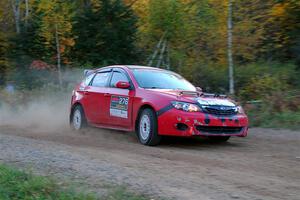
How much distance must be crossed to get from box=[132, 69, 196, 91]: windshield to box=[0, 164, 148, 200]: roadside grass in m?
4.77

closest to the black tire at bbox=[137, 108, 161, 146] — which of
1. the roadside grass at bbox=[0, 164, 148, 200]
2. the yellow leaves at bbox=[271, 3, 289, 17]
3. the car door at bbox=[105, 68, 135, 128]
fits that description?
the car door at bbox=[105, 68, 135, 128]

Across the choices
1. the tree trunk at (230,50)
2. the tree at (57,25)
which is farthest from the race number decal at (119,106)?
the tree at (57,25)

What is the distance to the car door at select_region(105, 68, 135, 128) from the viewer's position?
37.8 feet

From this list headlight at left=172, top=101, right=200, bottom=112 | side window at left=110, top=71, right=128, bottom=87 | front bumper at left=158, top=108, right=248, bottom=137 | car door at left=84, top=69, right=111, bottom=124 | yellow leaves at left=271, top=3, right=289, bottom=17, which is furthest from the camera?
yellow leaves at left=271, top=3, right=289, bottom=17

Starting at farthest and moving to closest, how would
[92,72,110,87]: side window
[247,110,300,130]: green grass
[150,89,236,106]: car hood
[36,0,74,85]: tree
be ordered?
[36,0,74,85]: tree
[247,110,300,130]: green grass
[92,72,110,87]: side window
[150,89,236,106]: car hood

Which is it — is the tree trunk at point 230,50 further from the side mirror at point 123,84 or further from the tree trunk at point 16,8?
the tree trunk at point 16,8

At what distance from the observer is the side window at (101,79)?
1277 centimetres

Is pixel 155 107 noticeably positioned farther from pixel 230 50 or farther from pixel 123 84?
pixel 230 50

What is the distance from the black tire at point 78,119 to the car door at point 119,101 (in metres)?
1.36

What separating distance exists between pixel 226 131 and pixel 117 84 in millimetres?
2491

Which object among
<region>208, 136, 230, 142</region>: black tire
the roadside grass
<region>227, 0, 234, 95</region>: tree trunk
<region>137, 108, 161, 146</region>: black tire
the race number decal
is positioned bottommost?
the roadside grass

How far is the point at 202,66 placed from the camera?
1883cm

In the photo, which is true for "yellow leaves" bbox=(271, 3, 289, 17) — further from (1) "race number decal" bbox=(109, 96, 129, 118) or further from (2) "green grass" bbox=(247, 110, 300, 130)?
(1) "race number decal" bbox=(109, 96, 129, 118)

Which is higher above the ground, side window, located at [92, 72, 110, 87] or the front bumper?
side window, located at [92, 72, 110, 87]
